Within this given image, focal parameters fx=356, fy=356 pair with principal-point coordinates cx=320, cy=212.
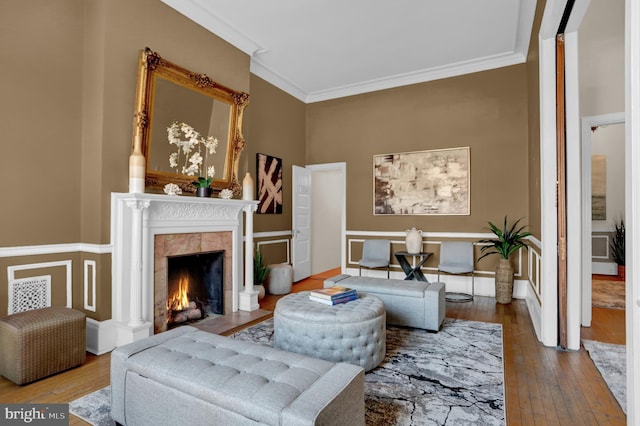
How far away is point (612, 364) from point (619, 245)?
196 inches

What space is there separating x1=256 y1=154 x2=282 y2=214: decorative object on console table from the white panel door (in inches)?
13.8

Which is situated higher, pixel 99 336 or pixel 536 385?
pixel 99 336

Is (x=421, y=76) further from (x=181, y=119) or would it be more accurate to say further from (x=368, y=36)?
(x=181, y=119)

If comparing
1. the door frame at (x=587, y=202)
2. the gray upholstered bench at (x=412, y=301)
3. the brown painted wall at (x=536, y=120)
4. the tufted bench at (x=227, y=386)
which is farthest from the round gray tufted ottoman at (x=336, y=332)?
the door frame at (x=587, y=202)

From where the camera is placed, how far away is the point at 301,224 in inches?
248

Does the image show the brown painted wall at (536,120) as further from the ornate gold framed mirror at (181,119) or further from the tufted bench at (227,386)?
the ornate gold framed mirror at (181,119)

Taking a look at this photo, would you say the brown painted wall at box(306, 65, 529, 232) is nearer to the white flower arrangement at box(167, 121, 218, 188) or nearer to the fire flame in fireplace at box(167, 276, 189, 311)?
the white flower arrangement at box(167, 121, 218, 188)

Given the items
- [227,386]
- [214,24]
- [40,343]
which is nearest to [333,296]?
[227,386]

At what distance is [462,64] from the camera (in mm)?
5324

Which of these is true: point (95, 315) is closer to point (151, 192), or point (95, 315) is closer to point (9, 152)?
point (151, 192)

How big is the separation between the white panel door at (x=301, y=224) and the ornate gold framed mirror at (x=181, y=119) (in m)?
1.90

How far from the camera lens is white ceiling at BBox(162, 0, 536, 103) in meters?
3.88

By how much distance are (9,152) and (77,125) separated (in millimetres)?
595

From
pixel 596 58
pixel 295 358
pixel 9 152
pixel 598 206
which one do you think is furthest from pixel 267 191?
pixel 598 206
